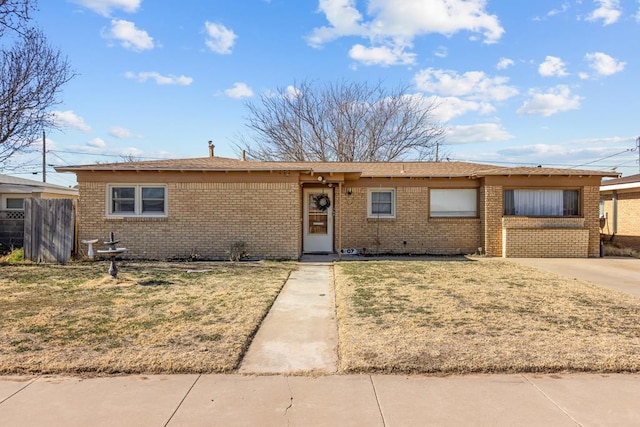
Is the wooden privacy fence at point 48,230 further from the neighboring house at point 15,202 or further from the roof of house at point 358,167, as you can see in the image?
the neighboring house at point 15,202

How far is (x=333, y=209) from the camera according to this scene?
1463cm

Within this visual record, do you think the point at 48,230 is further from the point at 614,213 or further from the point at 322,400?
the point at 614,213

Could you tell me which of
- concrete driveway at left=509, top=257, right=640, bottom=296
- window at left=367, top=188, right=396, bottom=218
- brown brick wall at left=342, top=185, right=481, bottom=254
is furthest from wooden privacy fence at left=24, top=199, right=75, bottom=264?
concrete driveway at left=509, top=257, right=640, bottom=296

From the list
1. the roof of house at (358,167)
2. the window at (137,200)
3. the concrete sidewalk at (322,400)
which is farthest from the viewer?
the window at (137,200)

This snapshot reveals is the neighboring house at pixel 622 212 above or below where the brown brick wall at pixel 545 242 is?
above

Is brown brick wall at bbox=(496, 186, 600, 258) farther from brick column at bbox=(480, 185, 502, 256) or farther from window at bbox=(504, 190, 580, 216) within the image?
window at bbox=(504, 190, 580, 216)

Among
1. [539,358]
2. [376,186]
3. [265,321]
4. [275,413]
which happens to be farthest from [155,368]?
[376,186]

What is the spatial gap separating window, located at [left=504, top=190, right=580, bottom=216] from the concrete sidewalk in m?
11.0

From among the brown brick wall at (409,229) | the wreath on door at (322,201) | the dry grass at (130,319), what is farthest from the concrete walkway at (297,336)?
the brown brick wall at (409,229)

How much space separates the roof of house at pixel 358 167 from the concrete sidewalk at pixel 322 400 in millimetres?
8966

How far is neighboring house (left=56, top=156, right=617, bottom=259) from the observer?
12.8 metres

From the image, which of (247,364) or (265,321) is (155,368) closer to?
(247,364)

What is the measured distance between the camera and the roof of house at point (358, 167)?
1265 centimetres

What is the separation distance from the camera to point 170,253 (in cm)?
1288
